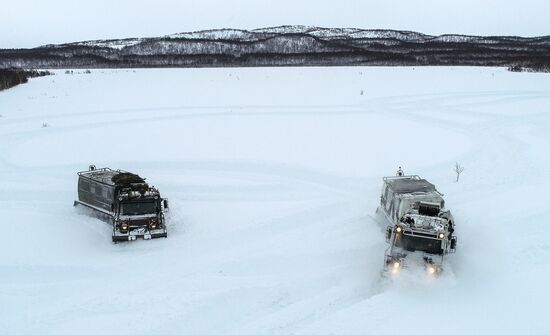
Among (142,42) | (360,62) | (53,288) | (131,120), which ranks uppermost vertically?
(142,42)

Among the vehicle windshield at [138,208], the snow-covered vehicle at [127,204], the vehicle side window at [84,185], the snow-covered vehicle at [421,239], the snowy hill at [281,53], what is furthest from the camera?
the snowy hill at [281,53]

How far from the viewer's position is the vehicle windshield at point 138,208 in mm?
17219

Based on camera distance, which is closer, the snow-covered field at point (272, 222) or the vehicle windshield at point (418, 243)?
the snow-covered field at point (272, 222)

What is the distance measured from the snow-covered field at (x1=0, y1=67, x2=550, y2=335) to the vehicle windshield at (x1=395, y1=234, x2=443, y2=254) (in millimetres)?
829

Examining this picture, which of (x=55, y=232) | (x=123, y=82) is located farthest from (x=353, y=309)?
(x=123, y=82)

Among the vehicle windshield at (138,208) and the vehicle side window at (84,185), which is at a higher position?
the vehicle side window at (84,185)

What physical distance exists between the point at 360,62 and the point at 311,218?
3754 inches

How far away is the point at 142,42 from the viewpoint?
175000mm

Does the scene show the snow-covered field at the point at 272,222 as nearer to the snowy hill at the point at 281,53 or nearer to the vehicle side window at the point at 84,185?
the vehicle side window at the point at 84,185

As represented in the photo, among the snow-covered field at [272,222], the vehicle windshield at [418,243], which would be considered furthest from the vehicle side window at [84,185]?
the vehicle windshield at [418,243]

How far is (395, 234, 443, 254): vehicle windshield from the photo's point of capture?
524 inches

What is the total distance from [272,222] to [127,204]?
577 cm

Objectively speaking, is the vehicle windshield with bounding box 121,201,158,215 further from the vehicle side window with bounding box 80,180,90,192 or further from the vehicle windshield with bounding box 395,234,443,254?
the vehicle windshield with bounding box 395,234,443,254

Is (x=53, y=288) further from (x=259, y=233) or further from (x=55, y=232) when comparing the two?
(x=259, y=233)
